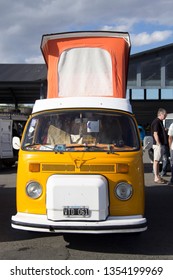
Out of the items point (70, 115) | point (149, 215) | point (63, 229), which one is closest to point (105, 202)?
point (63, 229)

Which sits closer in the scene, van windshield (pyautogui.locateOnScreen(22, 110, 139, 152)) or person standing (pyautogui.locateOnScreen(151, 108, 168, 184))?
van windshield (pyautogui.locateOnScreen(22, 110, 139, 152))

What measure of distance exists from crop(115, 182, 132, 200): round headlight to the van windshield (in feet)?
2.42

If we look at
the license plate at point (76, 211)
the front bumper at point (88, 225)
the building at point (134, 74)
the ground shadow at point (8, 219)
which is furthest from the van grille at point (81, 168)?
the building at point (134, 74)

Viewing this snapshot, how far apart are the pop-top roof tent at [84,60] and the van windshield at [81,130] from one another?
191cm

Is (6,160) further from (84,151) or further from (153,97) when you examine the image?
(153,97)

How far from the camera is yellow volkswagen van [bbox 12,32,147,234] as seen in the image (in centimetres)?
547

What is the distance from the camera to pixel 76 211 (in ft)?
18.0

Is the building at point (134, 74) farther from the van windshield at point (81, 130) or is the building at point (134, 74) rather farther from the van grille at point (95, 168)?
the van grille at point (95, 168)

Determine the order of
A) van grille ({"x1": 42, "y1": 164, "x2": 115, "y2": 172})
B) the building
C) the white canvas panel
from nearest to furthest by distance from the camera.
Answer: van grille ({"x1": 42, "y1": 164, "x2": 115, "y2": 172}) → the white canvas panel → the building

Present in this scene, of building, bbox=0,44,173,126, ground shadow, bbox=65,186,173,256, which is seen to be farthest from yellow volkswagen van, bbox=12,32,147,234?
building, bbox=0,44,173,126

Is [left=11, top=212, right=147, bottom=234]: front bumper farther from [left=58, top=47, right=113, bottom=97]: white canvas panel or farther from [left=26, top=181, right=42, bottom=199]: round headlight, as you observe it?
[left=58, top=47, right=113, bottom=97]: white canvas panel

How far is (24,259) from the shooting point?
5383 mm

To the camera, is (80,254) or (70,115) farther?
(70,115)

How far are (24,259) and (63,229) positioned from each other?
616mm
